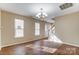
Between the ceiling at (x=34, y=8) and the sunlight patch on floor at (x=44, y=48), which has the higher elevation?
the ceiling at (x=34, y=8)

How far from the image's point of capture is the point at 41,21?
1852 millimetres

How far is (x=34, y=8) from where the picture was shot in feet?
5.77

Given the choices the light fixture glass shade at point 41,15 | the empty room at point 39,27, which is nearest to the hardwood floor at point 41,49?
the empty room at point 39,27

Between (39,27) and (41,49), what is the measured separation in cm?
46

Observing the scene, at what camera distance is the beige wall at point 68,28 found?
1.77 m

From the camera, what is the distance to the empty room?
1733 millimetres

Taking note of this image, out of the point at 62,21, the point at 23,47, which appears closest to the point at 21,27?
the point at 23,47

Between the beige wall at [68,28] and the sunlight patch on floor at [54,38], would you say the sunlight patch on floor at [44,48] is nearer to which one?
the sunlight patch on floor at [54,38]

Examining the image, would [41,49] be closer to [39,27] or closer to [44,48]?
[44,48]

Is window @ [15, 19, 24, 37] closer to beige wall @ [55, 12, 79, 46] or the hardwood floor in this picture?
the hardwood floor

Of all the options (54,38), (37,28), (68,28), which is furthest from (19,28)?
(68,28)

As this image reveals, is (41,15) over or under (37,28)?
over

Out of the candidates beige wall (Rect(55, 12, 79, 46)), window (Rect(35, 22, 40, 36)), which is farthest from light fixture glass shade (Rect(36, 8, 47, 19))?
beige wall (Rect(55, 12, 79, 46))
